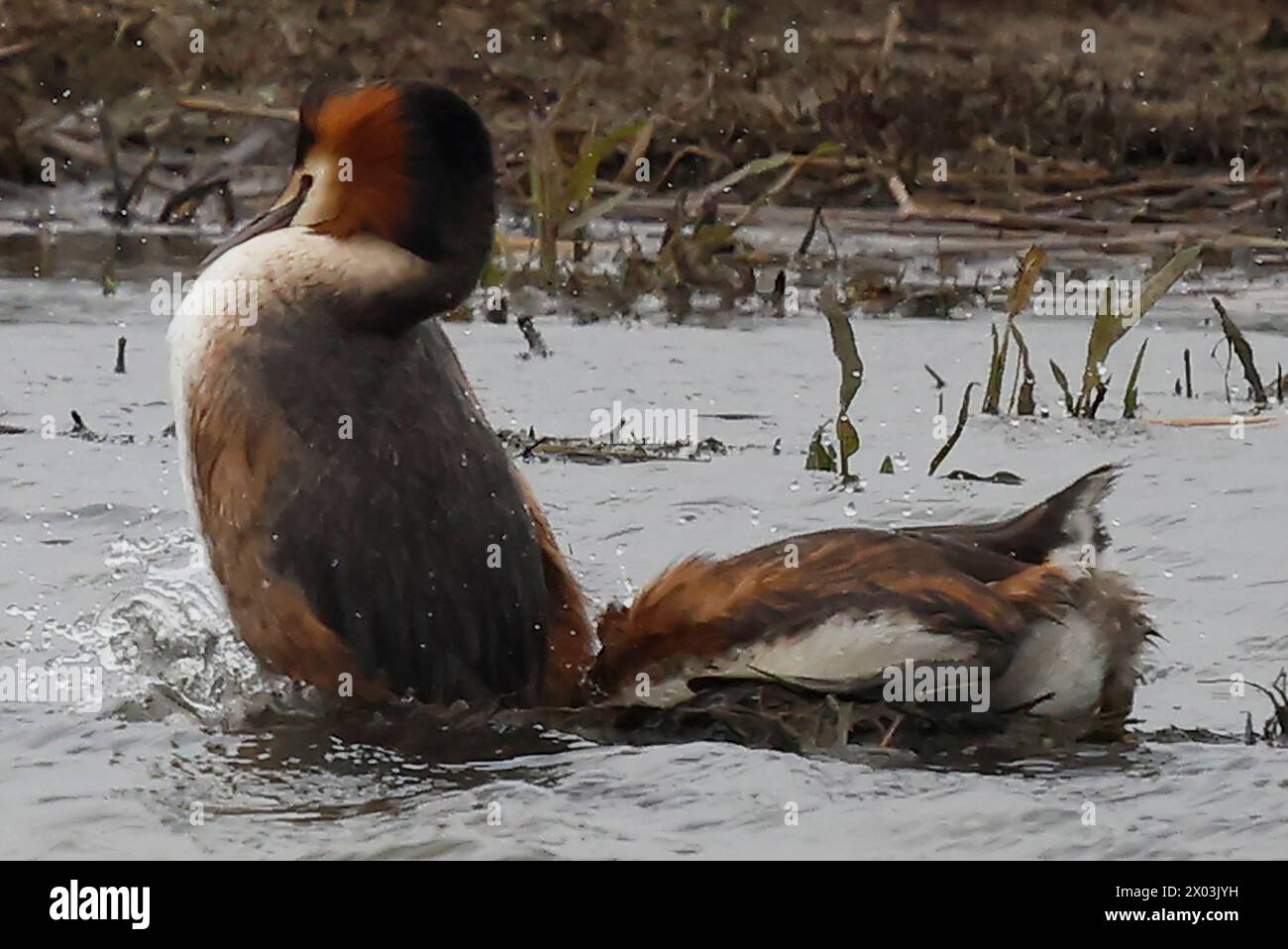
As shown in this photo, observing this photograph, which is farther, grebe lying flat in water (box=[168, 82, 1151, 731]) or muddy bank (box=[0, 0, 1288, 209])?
muddy bank (box=[0, 0, 1288, 209])

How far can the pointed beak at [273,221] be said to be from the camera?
5.09m

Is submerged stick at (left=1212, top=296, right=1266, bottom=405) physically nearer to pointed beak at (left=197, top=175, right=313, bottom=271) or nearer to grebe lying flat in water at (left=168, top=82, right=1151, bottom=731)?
grebe lying flat in water at (left=168, top=82, right=1151, bottom=731)

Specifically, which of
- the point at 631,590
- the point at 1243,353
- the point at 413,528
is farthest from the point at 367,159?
the point at 1243,353

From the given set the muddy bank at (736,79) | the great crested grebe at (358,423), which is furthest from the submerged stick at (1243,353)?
the great crested grebe at (358,423)

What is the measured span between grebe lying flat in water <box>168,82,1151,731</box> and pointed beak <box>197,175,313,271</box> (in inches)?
2.5

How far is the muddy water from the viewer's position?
4.57m

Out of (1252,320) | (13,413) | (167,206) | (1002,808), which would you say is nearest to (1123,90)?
(1252,320)

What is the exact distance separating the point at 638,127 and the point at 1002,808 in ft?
15.6

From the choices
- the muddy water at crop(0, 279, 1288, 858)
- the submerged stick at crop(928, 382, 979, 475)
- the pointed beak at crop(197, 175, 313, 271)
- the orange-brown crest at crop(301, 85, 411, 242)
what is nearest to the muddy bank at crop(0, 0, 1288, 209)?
the muddy water at crop(0, 279, 1288, 858)

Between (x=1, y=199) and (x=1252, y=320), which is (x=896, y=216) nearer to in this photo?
(x=1252, y=320)

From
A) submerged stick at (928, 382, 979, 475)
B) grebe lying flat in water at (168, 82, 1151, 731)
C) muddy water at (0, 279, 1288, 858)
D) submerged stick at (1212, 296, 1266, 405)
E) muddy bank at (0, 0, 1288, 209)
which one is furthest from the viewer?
muddy bank at (0, 0, 1288, 209)

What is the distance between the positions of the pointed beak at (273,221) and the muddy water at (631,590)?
74cm

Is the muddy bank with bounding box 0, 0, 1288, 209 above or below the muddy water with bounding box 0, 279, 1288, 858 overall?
above

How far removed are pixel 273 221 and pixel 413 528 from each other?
64 cm
